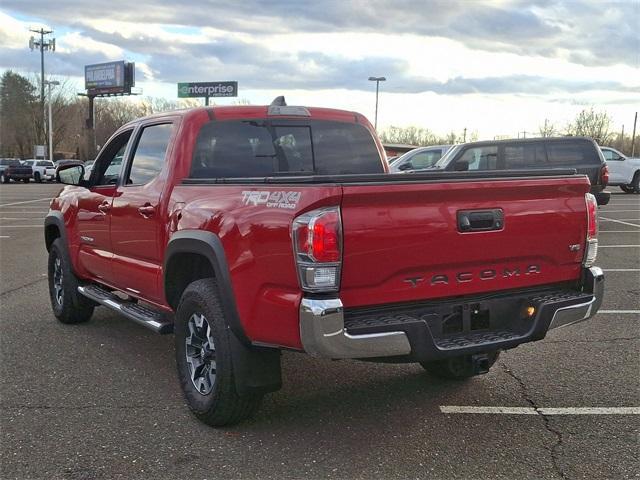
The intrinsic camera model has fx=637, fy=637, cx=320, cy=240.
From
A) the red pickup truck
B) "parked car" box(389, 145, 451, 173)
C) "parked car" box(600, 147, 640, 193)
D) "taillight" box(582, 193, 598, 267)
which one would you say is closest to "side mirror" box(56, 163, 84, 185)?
the red pickup truck

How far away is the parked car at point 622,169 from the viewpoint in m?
23.5

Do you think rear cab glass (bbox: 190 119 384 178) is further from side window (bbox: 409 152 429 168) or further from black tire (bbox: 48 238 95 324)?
side window (bbox: 409 152 429 168)

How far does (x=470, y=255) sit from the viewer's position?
3.43 metres

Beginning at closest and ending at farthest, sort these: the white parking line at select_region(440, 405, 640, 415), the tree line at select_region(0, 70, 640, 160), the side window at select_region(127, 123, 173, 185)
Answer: the white parking line at select_region(440, 405, 640, 415) → the side window at select_region(127, 123, 173, 185) → the tree line at select_region(0, 70, 640, 160)

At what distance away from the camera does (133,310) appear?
15.7ft

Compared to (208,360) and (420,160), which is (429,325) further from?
(420,160)

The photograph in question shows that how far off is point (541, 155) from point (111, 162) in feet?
35.1

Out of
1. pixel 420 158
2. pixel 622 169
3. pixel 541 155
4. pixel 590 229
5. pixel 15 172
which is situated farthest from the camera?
pixel 15 172

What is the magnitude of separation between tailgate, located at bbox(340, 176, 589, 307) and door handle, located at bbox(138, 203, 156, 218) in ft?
6.05

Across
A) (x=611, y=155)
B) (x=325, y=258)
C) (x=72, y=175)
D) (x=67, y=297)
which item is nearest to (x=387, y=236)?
(x=325, y=258)

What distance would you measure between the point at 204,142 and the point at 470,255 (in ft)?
6.77

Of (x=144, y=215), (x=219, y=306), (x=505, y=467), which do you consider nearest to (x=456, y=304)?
(x=505, y=467)

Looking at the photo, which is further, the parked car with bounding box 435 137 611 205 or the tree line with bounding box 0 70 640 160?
the tree line with bounding box 0 70 640 160

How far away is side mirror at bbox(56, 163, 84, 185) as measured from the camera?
220 inches
